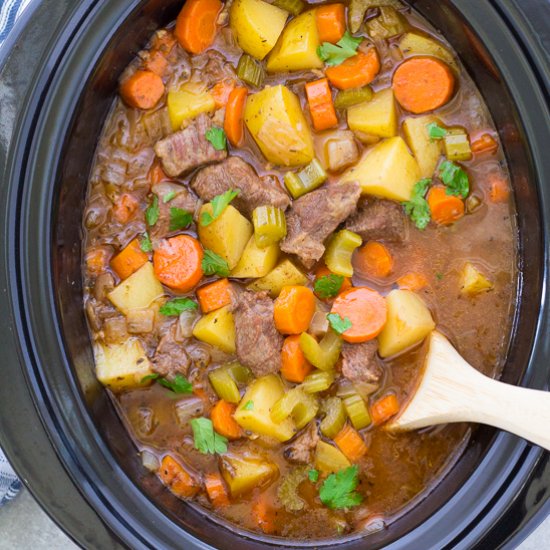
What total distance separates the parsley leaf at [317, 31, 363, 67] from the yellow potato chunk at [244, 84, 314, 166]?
229 millimetres

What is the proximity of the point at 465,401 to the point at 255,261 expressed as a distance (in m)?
1.10

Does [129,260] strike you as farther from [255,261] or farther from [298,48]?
[298,48]

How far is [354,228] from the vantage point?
367 cm

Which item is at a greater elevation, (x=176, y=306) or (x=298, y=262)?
(x=298, y=262)

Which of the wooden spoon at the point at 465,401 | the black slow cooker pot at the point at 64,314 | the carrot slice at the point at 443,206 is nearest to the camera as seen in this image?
the wooden spoon at the point at 465,401

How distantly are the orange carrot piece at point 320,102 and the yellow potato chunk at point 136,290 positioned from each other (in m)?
1.02

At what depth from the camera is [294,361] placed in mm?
3652

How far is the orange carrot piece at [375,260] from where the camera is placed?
3699 mm

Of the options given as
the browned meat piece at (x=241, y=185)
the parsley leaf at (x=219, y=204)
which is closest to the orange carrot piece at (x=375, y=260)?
the browned meat piece at (x=241, y=185)

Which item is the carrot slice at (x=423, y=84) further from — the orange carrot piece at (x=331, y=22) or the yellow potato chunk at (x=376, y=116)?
the orange carrot piece at (x=331, y=22)

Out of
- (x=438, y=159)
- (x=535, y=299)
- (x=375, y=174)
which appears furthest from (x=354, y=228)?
(x=535, y=299)

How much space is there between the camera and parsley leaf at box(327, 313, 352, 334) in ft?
11.7

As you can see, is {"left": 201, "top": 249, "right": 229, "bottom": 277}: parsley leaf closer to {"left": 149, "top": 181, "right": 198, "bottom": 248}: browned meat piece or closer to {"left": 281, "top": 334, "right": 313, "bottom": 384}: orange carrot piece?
{"left": 149, "top": 181, "right": 198, "bottom": 248}: browned meat piece

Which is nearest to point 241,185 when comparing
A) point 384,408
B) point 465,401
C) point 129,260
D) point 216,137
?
point 216,137
